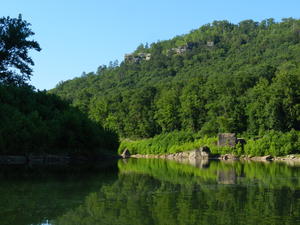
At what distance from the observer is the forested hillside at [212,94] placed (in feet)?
290

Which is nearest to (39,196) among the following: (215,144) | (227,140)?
(227,140)

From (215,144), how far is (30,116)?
4051cm

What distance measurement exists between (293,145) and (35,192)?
6065 cm

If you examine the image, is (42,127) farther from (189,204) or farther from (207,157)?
(207,157)

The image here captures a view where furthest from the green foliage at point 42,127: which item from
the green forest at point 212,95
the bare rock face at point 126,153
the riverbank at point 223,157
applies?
the green forest at point 212,95

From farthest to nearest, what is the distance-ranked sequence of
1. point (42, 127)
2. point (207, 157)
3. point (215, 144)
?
point (215, 144) → point (207, 157) → point (42, 127)

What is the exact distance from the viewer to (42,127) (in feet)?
177

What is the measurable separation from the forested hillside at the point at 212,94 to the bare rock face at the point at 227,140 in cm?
827

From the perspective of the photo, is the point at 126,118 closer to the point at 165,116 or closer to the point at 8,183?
the point at 165,116

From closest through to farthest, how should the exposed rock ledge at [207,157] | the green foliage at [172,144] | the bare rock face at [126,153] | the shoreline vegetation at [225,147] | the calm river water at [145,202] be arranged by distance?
the calm river water at [145,202], the exposed rock ledge at [207,157], the shoreline vegetation at [225,147], the green foliage at [172,144], the bare rock face at [126,153]

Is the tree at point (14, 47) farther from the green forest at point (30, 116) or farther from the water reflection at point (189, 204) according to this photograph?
the water reflection at point (189, 204)

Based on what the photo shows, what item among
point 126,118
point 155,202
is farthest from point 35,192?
point 126,118

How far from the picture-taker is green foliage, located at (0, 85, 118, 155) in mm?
51094

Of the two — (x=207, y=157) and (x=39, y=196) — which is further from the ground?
(x=207, y=157)
